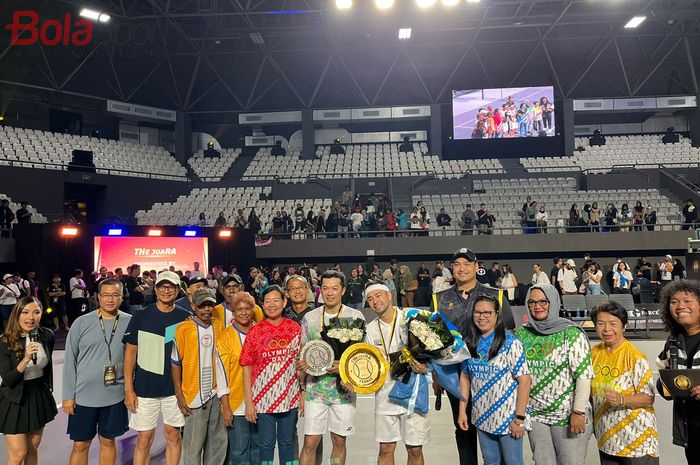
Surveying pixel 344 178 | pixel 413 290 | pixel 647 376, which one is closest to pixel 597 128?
pixel 344 178

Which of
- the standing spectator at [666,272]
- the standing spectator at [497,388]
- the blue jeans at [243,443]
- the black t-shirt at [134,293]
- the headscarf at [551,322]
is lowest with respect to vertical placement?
the blue jeans at [243,443]

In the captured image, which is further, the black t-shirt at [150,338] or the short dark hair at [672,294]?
the black t-shirt at [150,338]

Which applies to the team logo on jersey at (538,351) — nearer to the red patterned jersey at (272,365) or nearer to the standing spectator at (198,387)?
the red patterned jersey at (272,365)

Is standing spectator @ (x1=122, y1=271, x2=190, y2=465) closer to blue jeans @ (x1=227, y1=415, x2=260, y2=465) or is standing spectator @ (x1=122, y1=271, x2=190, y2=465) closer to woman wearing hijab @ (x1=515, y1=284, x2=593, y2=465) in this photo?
blue jeans @ (x1=227, y1=415, x2=260, y2=465)

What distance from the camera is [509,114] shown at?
2948cm

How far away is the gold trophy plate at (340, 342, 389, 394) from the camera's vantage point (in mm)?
4383

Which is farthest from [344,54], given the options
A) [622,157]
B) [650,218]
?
[650,218]

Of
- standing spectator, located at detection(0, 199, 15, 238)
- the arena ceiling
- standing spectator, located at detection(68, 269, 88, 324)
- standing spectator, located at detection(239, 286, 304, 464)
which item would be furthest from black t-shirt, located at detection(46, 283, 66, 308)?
standing spectator, located at detection(239, 286, 304, 464)

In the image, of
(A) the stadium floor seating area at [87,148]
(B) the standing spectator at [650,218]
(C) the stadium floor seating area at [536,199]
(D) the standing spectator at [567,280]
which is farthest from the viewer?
(C) the stadium floor seating area at [536,199]

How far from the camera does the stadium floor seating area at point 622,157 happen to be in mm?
28250

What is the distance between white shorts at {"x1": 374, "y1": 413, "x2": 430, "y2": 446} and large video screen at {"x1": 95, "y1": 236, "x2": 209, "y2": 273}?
15.0 metres

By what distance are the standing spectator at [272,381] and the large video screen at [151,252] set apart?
1427 centimetres

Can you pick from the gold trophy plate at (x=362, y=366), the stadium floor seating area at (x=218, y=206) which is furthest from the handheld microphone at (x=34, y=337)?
the stadium floor seating area at (x=218, y=206)

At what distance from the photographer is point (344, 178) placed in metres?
28.1
